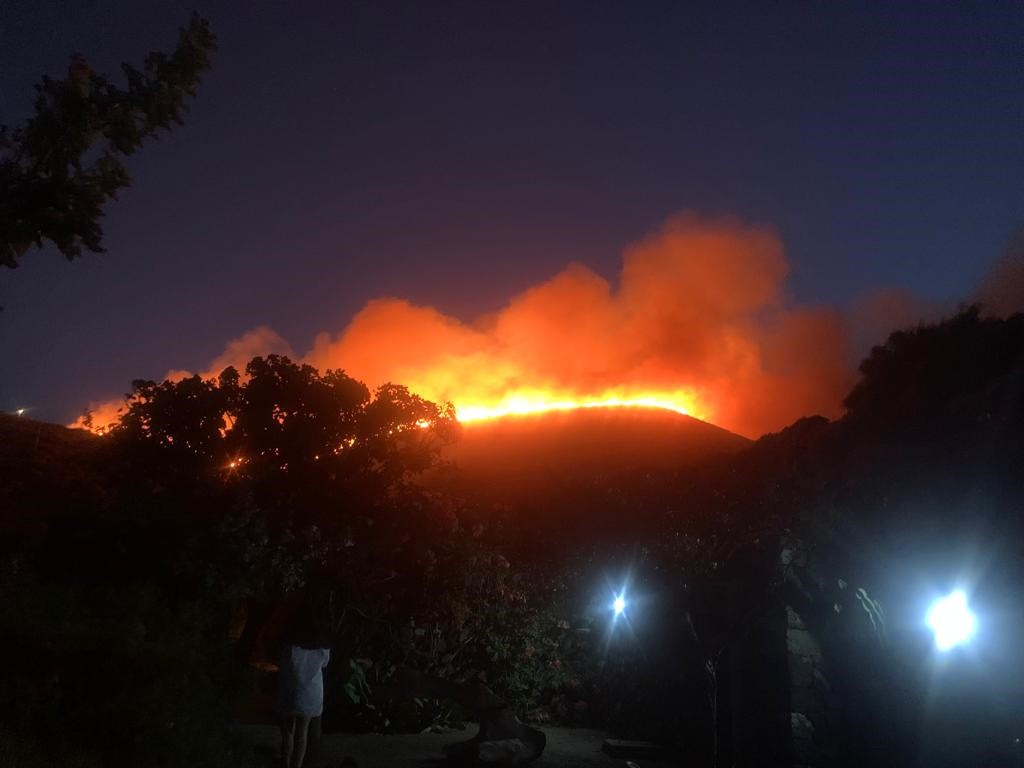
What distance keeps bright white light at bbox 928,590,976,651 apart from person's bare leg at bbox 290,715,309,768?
306 inches

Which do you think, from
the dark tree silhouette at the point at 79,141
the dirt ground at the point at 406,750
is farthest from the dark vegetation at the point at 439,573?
the dark tree silhouette at the point at 79,141

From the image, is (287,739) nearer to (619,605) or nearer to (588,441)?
(619,605)

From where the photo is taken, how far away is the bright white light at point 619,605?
15.4 metres

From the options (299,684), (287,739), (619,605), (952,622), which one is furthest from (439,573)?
(952,622)

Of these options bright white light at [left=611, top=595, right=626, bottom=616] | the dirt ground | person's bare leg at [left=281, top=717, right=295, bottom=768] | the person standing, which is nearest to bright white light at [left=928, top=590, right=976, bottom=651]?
the dirt ground

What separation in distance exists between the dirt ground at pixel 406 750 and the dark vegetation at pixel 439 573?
21.4 inches

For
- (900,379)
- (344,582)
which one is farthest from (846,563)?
(900,379)

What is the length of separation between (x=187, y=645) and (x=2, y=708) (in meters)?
1.89

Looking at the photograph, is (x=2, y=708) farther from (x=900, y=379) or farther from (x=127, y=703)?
(x=900, y=379)

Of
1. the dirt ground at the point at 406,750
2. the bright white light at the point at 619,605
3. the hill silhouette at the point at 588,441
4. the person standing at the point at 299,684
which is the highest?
the hill silhouette at the point at 588,441

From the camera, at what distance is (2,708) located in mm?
7426

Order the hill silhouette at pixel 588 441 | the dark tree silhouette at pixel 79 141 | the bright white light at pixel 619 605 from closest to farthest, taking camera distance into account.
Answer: the dark tree silhouette at pixel 79 141, the bright white light at pixel 619 605, the hill silhouette at pixel 588 441

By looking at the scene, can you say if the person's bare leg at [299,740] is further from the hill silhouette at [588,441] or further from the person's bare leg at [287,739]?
the hill silhouette at [588,441]

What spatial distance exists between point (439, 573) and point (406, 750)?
402 cm
